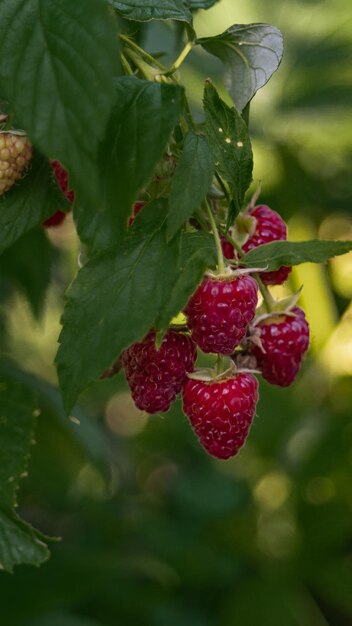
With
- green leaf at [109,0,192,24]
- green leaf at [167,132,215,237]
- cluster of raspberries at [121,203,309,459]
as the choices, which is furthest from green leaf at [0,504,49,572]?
green leaf at [109,0,192,24]

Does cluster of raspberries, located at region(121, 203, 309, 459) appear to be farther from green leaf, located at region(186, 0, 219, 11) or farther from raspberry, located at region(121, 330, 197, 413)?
green leaf, located at region(186, 0, 219, 11)

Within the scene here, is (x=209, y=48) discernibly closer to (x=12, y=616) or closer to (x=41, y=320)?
(x=41, y=320)

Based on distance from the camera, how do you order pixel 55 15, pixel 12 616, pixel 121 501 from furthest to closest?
pixel 121 501 < pixel 12 616 < pixel 55 15

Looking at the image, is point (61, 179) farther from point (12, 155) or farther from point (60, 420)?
point (60, 420)

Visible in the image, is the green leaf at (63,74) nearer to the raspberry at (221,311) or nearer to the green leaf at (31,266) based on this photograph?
the raspberry at (221,311)

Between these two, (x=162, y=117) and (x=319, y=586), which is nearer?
(x=162, y=117)

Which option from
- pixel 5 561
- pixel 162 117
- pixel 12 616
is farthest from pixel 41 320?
pixel 162 117
